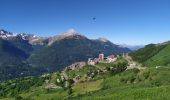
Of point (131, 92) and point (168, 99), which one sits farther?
point (131, 92)

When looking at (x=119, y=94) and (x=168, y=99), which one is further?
(x=119, y=94)

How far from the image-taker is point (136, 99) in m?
182

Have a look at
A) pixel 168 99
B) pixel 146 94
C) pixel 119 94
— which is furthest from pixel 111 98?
pixel 168 99

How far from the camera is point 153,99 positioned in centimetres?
17375

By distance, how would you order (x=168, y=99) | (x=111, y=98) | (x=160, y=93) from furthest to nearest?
1. (x=111, y=98)
2. (x=160, y=93)
3. (x=168, y=99)

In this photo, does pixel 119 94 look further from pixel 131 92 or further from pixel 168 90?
Result: pixel 168 90

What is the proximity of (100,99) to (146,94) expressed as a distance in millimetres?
26085

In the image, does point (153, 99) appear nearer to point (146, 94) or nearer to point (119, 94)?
point (146, 94)

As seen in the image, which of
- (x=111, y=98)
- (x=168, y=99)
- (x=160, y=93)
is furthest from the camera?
(x=111, y=98)

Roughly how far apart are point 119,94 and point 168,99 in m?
38.2

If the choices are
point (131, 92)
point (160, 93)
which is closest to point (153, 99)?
point (160, 93)

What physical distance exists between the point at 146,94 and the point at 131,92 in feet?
38.2

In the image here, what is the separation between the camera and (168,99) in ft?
543

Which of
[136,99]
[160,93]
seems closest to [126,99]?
[136,99]
